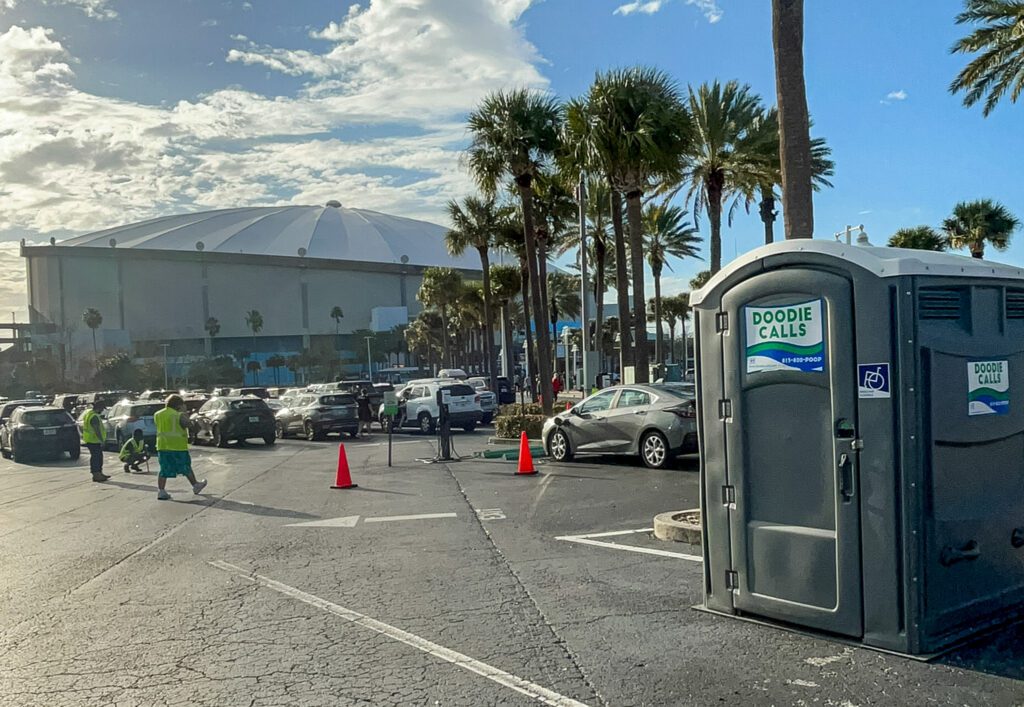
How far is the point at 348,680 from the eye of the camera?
5.25 m

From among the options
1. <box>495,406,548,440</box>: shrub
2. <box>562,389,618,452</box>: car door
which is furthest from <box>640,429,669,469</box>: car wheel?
<box>495,406,548,440</box>: shrub

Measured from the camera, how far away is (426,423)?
28547mm

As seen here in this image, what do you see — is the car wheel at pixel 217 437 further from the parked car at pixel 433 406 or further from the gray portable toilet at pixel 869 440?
the gray portable toilet at pixel 869 440

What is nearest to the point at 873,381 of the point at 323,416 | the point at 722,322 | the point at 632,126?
the point at 722,322

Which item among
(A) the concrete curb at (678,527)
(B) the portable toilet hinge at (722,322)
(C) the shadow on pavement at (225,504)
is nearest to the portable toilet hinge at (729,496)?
(B) the portable toilet hinge at (722,322)

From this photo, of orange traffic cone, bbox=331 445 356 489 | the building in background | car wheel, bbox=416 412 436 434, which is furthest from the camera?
the building in background

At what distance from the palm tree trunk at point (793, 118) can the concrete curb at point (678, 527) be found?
3126 mm

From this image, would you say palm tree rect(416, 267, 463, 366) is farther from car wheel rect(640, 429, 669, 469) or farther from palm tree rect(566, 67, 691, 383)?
car wheel rect(640, 429, 669, 469)

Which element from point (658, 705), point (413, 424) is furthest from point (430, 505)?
point (413, 424)

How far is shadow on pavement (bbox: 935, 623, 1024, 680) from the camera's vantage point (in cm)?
493

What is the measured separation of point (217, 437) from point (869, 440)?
24436 mm

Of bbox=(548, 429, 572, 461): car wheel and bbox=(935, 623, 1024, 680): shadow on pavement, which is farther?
bbox=(548, 429, 572, 461): car wheel

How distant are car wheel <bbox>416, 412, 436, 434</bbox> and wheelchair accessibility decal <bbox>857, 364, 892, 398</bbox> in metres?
23.9

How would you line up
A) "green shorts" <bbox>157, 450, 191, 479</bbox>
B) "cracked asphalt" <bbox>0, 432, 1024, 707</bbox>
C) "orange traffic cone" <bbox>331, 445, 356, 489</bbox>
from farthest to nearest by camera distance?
"orange traffic cone" <bbox>331, 445, 356, 489</bbox> → "green shorts" <bbox>157, 450, 191, 479</bbox> → "cracked asphalt" <bbox>0, 432, 1024, 707</bbox>
